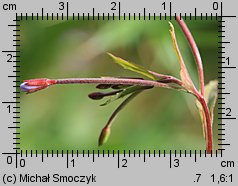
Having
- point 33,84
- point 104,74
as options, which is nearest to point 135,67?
point 33,84

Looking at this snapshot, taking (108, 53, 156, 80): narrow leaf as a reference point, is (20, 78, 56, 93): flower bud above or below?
below

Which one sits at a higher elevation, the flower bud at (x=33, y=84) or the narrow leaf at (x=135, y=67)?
Result: the narrow leaf at (x=135, y=67)

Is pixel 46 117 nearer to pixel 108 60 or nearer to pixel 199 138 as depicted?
pixel 108 60

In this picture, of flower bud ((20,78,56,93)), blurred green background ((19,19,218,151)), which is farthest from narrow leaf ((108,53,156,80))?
blurred green background ((19,19,218,151))

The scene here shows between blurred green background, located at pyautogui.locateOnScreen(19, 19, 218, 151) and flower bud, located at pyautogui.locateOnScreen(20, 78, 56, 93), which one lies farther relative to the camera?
blurred green background, located at pyautogui.locateOnScreen(19, 19, 218, 151)

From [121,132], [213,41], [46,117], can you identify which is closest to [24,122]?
[46,117]

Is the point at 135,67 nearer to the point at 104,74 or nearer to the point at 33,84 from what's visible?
the point at 33,84

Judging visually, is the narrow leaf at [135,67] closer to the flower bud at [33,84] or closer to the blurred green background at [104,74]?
the flower bud at [33,84]

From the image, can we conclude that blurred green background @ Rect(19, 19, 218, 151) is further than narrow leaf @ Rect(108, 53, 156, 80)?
Yes

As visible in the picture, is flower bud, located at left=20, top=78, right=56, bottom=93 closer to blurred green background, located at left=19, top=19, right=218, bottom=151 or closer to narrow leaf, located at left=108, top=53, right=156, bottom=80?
narrow leaf, located at left=108, top=53, right=156, bottom=80

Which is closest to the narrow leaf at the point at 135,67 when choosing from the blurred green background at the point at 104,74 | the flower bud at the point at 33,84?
the flower bud at the point at 33,84
